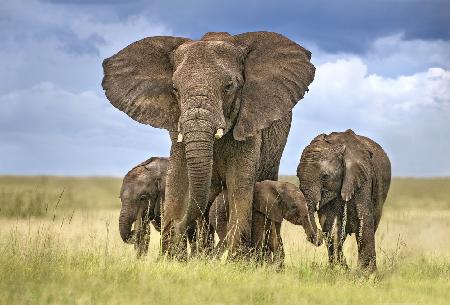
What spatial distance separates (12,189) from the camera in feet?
84.5

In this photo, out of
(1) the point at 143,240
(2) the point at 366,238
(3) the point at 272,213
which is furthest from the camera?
(1) the point at 143,240

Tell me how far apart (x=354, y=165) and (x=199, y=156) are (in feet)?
14.8

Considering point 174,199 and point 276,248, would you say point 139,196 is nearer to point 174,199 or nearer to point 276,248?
point 276,248

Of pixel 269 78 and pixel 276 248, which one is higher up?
pixel 269 78

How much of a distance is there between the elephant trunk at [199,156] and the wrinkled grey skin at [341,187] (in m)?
3.47

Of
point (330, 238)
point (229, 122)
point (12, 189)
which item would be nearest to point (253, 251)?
point (330, 238)

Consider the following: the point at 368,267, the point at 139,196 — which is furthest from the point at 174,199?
the point at 139,196

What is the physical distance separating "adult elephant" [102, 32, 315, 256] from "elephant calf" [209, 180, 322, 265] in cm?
97

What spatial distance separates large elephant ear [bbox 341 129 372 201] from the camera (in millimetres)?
15094

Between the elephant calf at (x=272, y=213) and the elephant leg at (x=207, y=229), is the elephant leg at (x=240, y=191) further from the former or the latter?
the elephant calf at (x=272, y=213)

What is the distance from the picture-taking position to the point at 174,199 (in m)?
12.8

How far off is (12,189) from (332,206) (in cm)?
1329

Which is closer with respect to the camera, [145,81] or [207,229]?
[145,81]

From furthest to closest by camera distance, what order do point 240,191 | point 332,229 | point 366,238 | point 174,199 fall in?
point 366,238 → point 332,229 → point 240,191 → point 174,199
